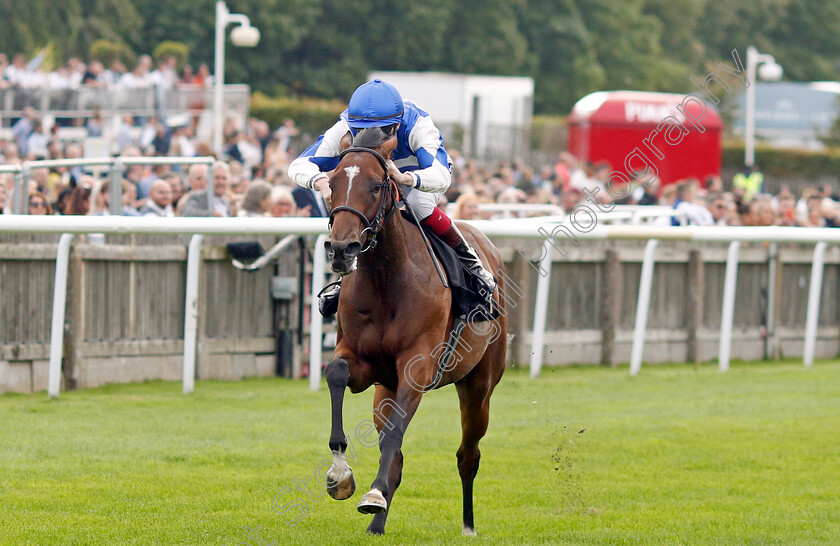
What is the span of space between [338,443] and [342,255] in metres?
0.76

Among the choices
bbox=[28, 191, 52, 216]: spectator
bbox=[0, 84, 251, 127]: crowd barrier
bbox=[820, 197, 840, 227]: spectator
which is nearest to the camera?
bbox=[28, 191, 52, 216]: spectator

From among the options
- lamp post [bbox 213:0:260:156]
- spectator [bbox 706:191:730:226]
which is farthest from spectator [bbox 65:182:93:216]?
lamp post [bbox 213:0:260:156]

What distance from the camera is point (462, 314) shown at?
18.5 ft

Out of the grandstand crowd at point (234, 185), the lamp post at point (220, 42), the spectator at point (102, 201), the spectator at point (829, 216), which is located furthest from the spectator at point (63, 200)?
the spectator at point (829, 216)

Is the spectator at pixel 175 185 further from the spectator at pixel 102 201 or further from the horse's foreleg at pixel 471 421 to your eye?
the horse's foreleg at pixel 471 421

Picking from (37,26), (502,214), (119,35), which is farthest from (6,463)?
(119,35)

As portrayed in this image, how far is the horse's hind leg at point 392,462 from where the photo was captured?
5.41m

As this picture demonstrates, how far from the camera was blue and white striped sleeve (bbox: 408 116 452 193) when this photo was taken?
5203 millimetres

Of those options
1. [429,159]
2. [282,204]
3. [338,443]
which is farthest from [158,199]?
[338,443]

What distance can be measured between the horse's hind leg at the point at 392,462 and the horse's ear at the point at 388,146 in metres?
1.12

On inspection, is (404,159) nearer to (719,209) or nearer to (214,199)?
(214,199)

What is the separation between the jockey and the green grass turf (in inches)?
42.8

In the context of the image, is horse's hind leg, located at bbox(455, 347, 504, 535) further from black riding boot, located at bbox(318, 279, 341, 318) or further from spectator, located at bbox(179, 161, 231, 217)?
spectator, located at bbox(179, 161, 231, 217)

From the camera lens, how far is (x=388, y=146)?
16.6 ft
